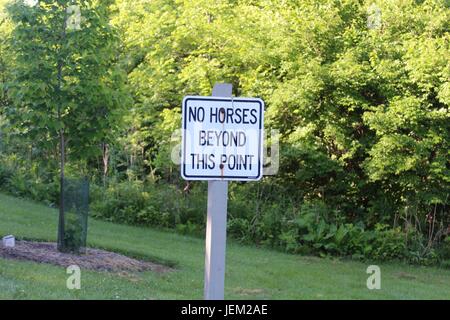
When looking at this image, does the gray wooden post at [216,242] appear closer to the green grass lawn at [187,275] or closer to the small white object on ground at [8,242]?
the green grass lawn at [187,275]

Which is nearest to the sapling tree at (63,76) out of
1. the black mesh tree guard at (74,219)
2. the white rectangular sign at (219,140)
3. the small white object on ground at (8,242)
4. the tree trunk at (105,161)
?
the black mesh tree guard at (74,219)

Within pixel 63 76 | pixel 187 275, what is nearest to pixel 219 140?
pixel 187 275

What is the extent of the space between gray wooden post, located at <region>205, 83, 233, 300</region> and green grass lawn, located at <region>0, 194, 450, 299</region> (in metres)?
3.61

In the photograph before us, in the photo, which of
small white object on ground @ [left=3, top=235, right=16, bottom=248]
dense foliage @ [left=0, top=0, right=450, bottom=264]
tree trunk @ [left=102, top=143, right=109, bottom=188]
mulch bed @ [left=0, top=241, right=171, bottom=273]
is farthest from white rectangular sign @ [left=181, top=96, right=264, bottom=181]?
tree trunk @ [left=102, top=143, right=109, bottom=188]

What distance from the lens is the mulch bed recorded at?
9719 millimetres

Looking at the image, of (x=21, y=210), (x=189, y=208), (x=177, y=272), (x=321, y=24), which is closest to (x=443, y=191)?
(x=321, y=24)

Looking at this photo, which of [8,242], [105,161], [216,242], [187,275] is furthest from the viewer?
[105,161]

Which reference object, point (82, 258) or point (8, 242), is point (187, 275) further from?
point (8, 242)

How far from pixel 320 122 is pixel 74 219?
722 cm

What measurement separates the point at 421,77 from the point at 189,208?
621cm

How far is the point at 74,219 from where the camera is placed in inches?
413

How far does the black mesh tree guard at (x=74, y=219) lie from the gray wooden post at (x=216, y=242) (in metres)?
6.76

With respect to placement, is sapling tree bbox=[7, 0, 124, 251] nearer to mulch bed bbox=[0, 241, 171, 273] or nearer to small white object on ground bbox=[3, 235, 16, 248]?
mulch bed bbox=[0, 241, 171, 273]

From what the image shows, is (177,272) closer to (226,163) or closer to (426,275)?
(426,275)
